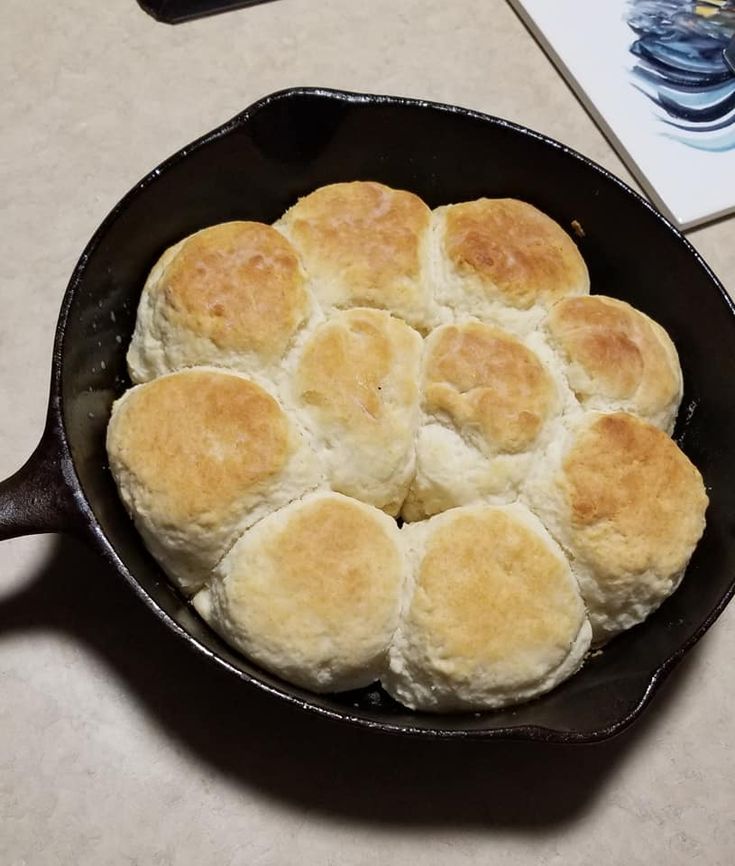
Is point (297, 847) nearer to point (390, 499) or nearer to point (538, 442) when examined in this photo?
point (390, 499)

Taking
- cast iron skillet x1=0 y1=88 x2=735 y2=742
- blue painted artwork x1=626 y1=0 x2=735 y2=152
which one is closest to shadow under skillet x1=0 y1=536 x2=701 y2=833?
cast iron skillet x1=0 y1=88 x2=735 y2=742

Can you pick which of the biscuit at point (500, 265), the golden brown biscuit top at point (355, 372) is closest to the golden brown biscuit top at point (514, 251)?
the biscuit at point (500, 265)

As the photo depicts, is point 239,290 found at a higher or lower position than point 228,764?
higher

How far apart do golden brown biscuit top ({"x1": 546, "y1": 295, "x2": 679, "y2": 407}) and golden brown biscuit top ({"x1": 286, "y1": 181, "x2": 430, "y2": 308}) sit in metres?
0.16

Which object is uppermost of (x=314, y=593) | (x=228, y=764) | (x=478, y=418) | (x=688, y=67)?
(x=688, y=67)

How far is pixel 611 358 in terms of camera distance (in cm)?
Answer: 87

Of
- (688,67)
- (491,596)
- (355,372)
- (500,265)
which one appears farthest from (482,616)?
(688,67)

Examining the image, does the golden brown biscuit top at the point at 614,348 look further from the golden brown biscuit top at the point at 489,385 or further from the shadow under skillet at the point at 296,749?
the shadow under skillet at the point at 296,749

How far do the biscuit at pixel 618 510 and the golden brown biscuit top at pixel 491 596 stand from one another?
0.10 feet

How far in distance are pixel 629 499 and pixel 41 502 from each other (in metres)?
0.51

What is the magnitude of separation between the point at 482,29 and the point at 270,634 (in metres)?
1.00

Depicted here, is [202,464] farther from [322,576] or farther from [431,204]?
[431,204]

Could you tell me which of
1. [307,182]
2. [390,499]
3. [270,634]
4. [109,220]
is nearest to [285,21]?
[307,182]

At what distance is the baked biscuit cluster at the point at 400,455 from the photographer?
0.77m
